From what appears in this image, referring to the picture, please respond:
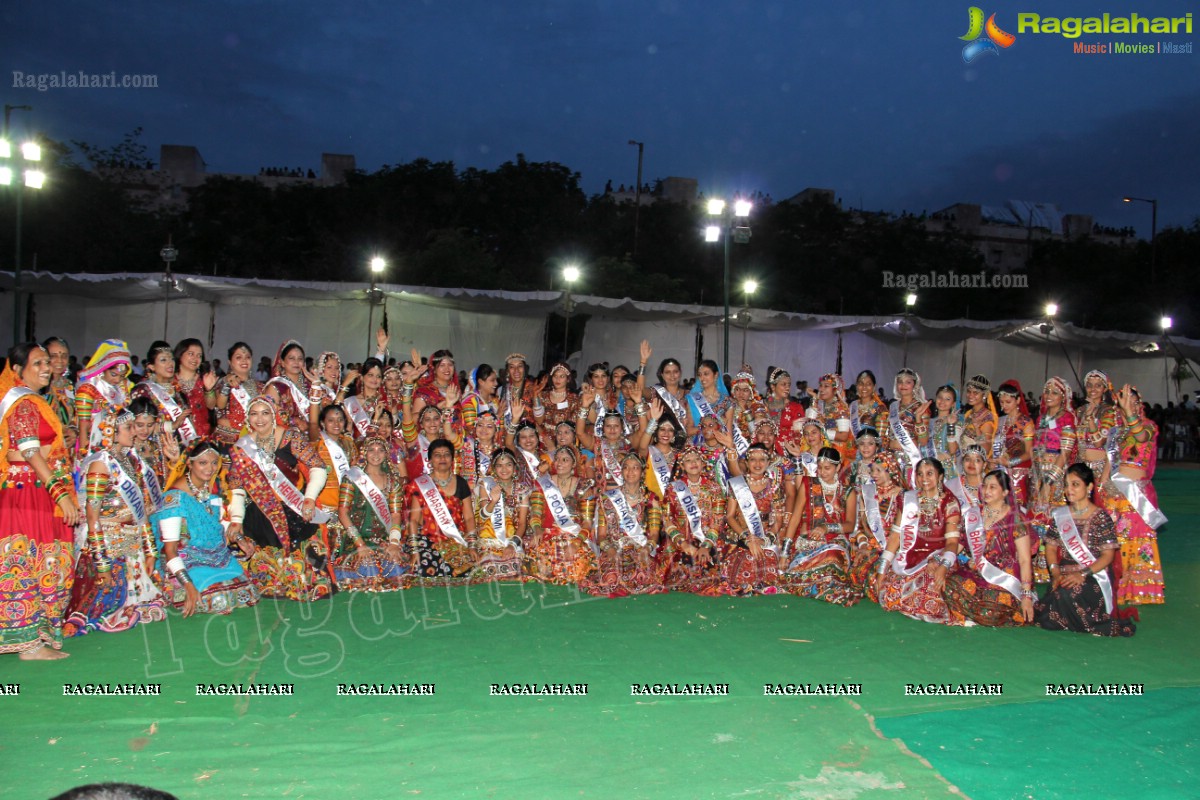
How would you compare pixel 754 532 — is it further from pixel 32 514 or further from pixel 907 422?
pixel 32 514

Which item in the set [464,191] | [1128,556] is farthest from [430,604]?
[464,191]

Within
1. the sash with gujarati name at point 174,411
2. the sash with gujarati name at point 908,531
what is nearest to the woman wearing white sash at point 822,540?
the sash with gujarati name at point 908,531

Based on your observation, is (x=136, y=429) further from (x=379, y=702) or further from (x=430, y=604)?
(x=379, y=702)

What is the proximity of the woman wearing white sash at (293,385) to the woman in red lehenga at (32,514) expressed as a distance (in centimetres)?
175

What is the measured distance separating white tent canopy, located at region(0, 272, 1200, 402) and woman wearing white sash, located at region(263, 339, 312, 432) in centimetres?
632

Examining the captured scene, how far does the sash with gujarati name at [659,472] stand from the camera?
5.88 metres

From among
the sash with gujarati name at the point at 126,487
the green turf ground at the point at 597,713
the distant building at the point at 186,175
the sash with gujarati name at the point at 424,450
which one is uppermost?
the distant building at the point at 186,175

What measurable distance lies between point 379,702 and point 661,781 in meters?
1.27

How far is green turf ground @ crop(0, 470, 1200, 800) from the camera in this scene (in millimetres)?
2924

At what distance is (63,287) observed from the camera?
1197 centimetres

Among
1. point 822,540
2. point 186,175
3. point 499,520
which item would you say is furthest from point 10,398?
point 186,175

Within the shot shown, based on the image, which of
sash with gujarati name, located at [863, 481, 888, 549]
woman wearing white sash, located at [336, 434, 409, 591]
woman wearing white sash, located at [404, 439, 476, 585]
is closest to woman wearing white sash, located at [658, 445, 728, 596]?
sash with gujarati name, located at [863, 481, 888, 549]

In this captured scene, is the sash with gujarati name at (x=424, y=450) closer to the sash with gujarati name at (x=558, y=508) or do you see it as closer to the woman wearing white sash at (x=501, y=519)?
the woman wearing white sash at (x=501, y=519)

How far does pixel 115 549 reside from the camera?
4445mm
